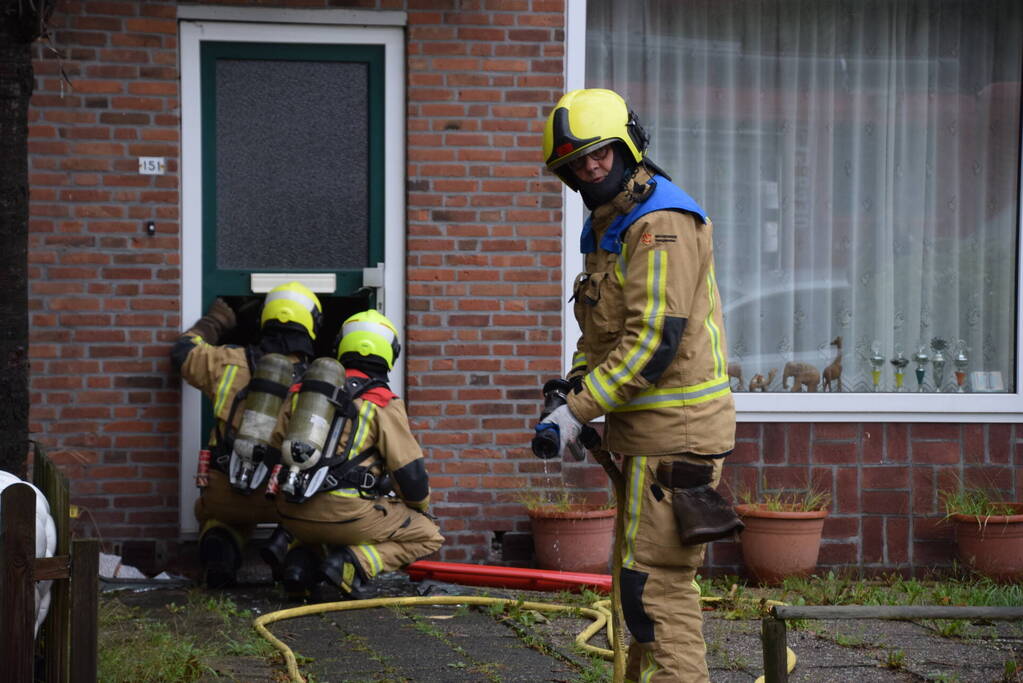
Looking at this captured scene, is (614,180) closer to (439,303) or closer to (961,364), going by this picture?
(439,303)

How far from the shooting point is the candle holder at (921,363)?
7.37m

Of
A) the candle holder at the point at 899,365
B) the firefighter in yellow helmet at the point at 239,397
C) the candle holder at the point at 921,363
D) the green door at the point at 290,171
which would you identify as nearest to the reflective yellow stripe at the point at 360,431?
the firefighter in yellow helmet at the point at 239,397

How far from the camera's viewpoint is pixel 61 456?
6.54 metres

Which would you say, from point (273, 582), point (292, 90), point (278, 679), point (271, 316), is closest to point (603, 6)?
point (292, 90)

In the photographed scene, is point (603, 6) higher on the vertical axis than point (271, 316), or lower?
higher

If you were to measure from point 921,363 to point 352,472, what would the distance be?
136 inches

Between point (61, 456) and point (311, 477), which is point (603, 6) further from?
point (61, 456)

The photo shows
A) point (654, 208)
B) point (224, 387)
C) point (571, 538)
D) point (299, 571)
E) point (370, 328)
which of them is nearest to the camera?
point (654, 208)

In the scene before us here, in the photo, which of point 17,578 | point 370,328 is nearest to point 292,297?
point 370,328

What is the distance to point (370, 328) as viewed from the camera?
6137mm

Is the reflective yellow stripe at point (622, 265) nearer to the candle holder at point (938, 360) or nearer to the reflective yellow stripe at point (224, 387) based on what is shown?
the reflective yellow stripe at point (224, 387)

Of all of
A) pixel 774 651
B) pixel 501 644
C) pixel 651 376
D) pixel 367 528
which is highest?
pixel 651 376

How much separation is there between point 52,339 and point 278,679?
273 cm

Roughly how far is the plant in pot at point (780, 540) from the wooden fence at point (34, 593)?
396cm
